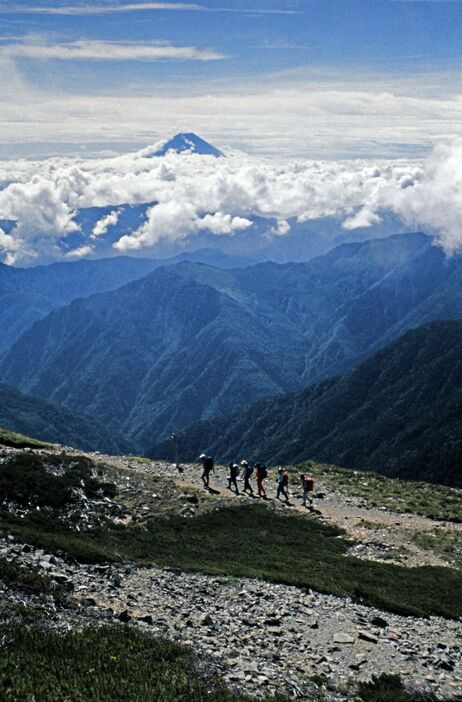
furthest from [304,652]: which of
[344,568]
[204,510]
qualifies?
[204,510]

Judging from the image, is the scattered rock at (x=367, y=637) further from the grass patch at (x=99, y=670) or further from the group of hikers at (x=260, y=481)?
the group of hikers at (x=260, y=481)

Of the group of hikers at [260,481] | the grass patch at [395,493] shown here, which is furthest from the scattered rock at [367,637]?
the grass patch at [395,493]

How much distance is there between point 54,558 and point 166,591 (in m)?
5.49

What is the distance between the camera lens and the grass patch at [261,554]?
3506 cm

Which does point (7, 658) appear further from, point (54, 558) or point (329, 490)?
point (329, 490)

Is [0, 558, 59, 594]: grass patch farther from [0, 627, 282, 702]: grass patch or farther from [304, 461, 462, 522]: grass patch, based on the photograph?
[304, 461, 462, 522]: grass patch

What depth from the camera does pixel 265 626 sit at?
28.9 meters

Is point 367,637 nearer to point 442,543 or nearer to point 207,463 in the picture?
point 442,543

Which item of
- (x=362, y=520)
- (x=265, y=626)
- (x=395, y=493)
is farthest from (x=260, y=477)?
(x=265, y=626)

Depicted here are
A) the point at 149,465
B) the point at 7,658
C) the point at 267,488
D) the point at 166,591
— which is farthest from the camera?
the point at 149,465

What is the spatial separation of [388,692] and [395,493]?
43.5m

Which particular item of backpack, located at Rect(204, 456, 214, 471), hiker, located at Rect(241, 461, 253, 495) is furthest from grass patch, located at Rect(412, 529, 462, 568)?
backpack, located at Rect(204, 456, 214, 471)

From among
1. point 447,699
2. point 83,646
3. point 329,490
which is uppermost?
point 83,646

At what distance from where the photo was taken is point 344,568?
1598 inches
